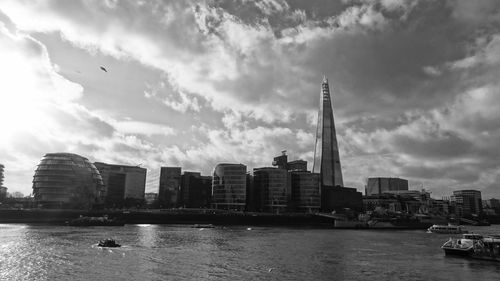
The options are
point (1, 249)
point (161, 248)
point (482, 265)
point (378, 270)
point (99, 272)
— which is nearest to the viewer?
point (99, 272)

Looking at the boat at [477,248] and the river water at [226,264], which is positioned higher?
the boat at [477,248]

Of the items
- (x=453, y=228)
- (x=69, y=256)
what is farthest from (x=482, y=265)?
(x=453, y=228)

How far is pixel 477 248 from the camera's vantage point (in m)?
87.4

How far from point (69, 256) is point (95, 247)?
16.3 metres

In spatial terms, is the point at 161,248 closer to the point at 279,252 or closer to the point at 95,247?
the point at 95,247

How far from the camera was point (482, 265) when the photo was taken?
7750cm

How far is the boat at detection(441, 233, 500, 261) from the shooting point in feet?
274

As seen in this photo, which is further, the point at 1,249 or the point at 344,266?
the point at 1,249

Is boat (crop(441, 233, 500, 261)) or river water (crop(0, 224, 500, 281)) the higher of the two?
boat (crop(441, 233, 500, 261))

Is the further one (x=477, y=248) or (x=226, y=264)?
(x=477, y=248)

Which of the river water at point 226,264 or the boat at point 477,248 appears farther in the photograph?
the boat at point 477,248

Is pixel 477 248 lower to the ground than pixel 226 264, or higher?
higher

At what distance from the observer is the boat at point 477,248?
83.4m

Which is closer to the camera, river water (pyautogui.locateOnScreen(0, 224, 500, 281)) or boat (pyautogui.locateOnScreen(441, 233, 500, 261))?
river water (pyautogui.locateOnScreen(0, 224, 500, 281))
